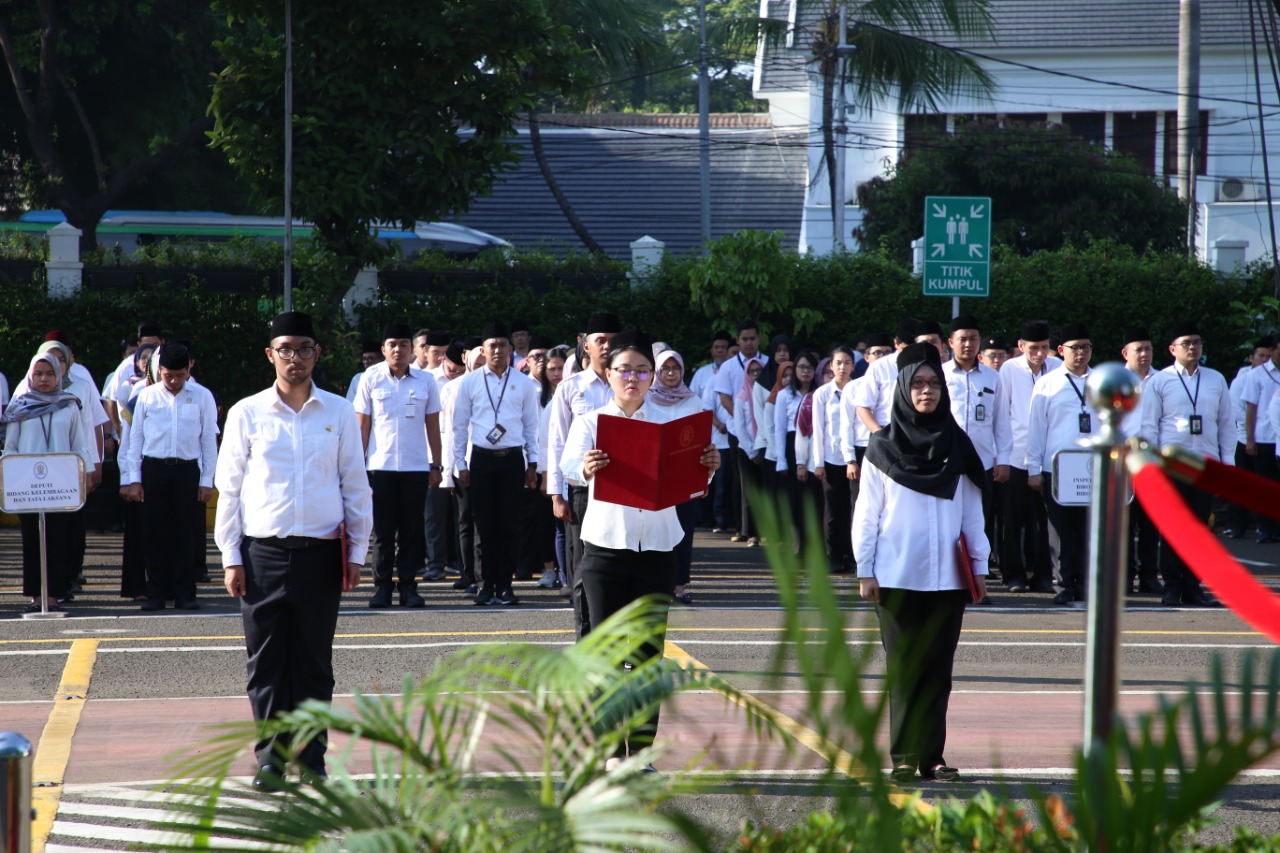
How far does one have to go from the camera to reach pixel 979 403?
13648 millimetres

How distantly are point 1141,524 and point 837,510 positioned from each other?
9.93ft

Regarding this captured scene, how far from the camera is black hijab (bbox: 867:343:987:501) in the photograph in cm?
713

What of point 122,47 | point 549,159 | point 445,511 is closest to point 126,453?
point 445,511

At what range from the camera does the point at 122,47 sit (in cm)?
2825

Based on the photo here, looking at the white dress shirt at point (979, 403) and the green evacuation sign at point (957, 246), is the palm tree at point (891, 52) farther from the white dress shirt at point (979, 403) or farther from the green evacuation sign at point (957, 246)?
the white dress shirt at point (979, 403)

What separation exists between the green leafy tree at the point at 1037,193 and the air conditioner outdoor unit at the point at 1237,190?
2550mm

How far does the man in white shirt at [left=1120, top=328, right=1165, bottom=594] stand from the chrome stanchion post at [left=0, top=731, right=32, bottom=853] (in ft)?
32.0

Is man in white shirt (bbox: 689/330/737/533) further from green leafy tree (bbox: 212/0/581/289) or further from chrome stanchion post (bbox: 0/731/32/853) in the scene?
chrome stanchion post (bbox: 0/731/32/853)

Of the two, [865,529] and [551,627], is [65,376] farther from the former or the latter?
[865,529]

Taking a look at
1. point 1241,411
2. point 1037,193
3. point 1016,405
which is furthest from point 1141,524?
point 1037,193

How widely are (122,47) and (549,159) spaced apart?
17896 mm

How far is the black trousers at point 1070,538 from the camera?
42.8ft

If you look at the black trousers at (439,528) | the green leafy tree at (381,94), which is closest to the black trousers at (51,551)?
the black trousers at (439,528)

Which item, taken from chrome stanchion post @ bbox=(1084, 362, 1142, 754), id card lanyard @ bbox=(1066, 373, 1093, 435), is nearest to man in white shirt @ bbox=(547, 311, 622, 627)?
id card lanyard @ bbox=(1066, 373, 1093, 435)
